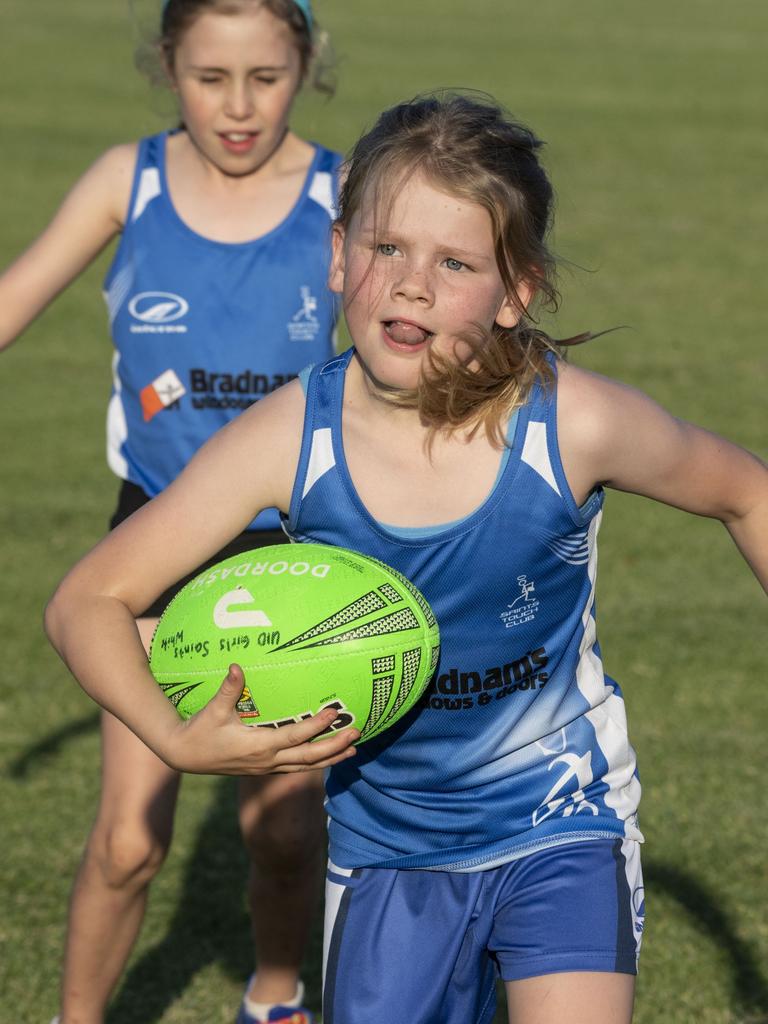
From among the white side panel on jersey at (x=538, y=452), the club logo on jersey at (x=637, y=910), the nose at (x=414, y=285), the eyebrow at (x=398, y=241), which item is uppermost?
the eyebrow at (x=398, y=241)

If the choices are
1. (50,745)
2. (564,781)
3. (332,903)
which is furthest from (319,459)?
(50,745)

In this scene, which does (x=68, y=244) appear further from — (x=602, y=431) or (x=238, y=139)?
(x=602, y=431)

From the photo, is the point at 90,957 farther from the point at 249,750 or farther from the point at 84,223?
the point at 84,223

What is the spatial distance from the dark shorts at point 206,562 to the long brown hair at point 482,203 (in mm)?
1219

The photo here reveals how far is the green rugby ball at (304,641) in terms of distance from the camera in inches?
120

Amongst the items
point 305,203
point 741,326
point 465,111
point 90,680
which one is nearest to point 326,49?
point 305,203

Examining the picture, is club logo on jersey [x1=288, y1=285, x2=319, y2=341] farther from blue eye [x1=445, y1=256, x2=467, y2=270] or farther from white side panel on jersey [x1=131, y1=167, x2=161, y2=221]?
blue eye [x1=445, y1=256, x2=467, y2=270]

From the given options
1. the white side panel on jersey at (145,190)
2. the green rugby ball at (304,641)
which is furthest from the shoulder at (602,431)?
the white side panel on jersey at (145,190)

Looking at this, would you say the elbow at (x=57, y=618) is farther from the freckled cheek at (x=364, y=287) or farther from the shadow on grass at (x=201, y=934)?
the shadow on grass at (x=201, y=934)

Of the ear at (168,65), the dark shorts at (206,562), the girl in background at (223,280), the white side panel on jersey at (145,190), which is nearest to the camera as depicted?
the dark shorts at (206,562)

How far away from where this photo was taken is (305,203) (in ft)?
15.5

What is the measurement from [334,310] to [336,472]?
4.77ft

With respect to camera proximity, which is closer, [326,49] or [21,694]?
[326,49]

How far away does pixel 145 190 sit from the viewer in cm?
468
